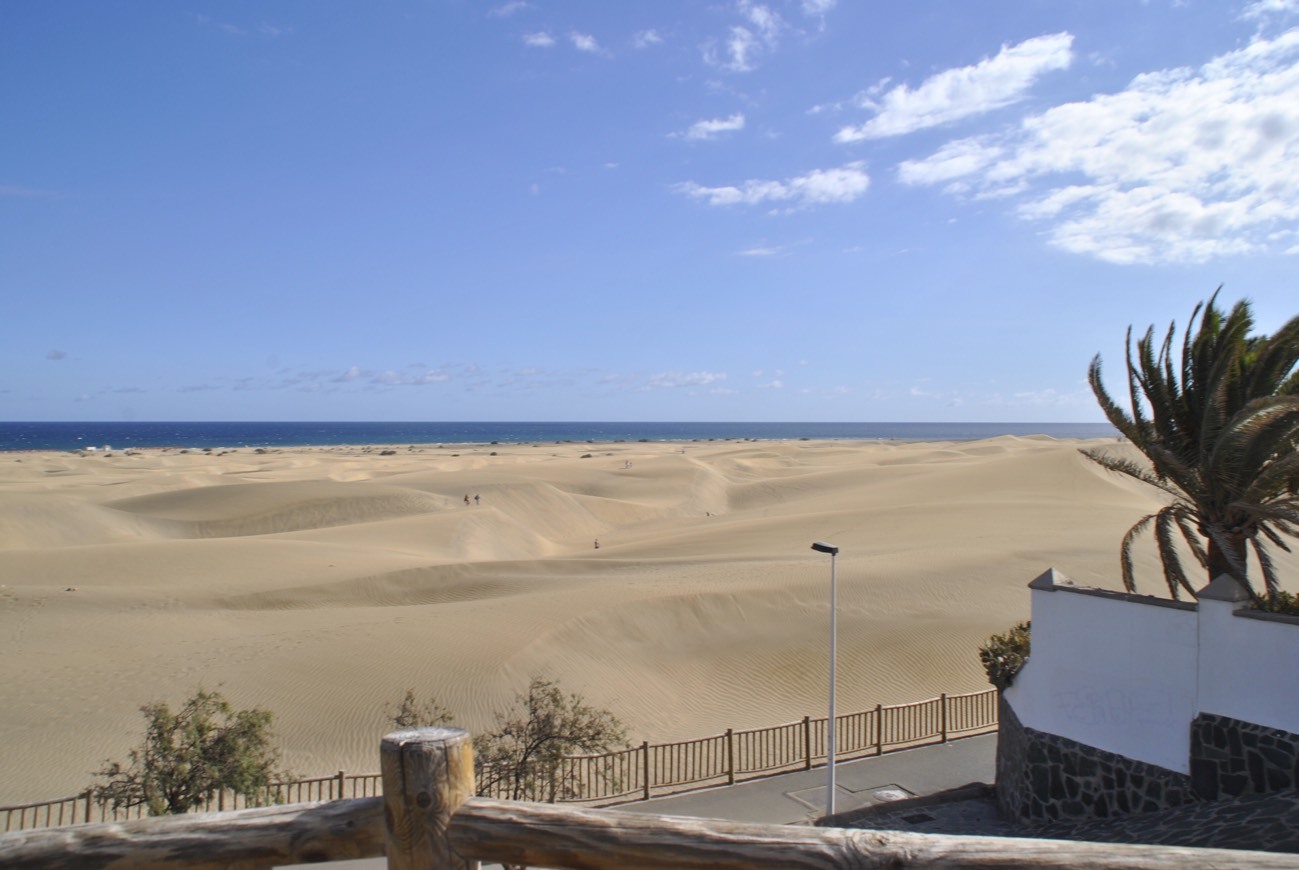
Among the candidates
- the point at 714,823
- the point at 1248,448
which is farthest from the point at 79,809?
the point at 1248,448

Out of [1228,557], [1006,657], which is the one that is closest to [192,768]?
[1006,657]

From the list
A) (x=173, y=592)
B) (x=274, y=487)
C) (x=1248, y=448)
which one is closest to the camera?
(x=1248, y=448)

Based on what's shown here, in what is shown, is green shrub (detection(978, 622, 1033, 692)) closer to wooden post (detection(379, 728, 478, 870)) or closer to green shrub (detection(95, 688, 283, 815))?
green shrub (detection(95, 688, 283, 815))

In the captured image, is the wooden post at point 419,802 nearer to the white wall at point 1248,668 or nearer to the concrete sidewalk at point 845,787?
the white wall at point 1248,668

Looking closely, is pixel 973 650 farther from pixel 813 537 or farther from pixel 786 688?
pixel 813 537

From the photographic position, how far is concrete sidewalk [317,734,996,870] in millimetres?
15383

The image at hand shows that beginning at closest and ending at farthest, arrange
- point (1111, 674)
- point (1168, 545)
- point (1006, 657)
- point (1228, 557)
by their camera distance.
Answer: point (1111, 674), point (1228, 557), point (1168, 545), point (1006, 657)

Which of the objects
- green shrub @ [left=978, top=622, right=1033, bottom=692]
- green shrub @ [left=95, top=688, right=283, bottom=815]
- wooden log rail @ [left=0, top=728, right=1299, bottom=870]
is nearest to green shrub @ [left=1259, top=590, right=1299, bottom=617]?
green shrub @ [left=978, top=622, right=1033, bottom=692]

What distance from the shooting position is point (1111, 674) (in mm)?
12383

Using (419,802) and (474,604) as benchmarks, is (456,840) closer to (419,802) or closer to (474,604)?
(419,802)

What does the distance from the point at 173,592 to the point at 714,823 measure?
35.1 m

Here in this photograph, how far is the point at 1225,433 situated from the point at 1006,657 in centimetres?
497

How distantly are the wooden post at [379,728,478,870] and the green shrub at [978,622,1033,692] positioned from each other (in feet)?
42.8

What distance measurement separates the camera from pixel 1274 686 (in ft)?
34.2
